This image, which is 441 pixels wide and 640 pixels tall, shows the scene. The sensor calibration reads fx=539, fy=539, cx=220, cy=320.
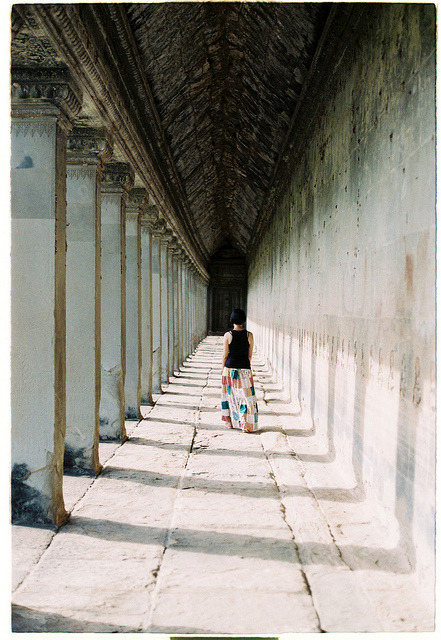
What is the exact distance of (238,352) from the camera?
7.50m

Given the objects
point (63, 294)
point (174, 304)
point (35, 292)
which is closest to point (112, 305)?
point (63, 294)

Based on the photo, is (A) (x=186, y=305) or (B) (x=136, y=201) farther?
(A) (x=186, y=305)

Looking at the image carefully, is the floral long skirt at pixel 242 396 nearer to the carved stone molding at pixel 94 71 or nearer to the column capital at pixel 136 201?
the column capital at pixel 136 201

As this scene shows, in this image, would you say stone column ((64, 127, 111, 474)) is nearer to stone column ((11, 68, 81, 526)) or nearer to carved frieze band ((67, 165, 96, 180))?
carved frieze band ((67, 165, 96, 180))

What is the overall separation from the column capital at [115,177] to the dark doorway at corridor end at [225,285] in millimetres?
26555

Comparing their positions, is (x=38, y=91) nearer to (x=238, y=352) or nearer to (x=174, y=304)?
(x=238, y=352)

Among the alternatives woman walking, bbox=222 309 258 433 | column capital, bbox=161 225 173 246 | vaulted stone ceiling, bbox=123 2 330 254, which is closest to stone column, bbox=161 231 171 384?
column capital, bbox=161 225 173 246

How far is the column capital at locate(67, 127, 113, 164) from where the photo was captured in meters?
5.53

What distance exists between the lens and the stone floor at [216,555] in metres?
2.90

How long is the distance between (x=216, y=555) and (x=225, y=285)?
30887 millimetres

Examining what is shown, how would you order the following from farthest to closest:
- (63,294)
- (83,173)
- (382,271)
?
(83,173), (63,294), (382,271)

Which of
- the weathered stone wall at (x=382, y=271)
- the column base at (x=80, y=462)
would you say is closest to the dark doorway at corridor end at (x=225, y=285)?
the weathered stone wall at (x=382, y=271)

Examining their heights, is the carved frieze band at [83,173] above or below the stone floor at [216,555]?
above

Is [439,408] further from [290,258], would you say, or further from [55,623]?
[290,258]
